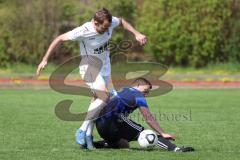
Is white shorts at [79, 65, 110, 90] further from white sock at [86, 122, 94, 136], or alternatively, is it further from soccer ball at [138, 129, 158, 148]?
soccer ball at [138, 129, 158, 148]

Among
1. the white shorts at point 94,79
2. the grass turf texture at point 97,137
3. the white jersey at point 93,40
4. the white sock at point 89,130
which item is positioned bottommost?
the grass turf texture at point 97,137

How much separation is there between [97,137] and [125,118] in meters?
1.83

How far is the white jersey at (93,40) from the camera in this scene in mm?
9359

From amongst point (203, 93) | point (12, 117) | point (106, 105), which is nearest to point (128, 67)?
point (203, 93)

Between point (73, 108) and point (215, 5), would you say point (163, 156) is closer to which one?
point (73, 108)

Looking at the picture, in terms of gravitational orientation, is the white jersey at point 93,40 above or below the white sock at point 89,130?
above

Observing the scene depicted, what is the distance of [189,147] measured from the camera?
923 cm

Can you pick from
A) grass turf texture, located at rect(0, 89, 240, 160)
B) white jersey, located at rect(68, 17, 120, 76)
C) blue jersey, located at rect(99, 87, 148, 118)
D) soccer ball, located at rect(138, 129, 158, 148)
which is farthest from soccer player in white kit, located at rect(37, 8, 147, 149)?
soccer ball, located at rect(138, 129, 158, 148)

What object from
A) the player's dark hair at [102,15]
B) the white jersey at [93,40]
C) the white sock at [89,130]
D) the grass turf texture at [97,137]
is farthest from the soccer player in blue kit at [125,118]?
the player's dark hair at [102,15]

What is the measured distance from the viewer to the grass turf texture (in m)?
8.88

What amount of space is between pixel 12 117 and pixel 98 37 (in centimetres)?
539

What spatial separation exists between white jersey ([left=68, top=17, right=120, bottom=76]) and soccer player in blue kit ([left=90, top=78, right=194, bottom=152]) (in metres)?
0.49

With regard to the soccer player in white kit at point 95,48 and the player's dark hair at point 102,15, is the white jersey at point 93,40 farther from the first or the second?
the player's dark hair at point 102,15

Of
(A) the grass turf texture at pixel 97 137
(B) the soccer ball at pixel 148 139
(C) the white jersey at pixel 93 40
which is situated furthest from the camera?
(C) the white jersey at pixel 93 40
